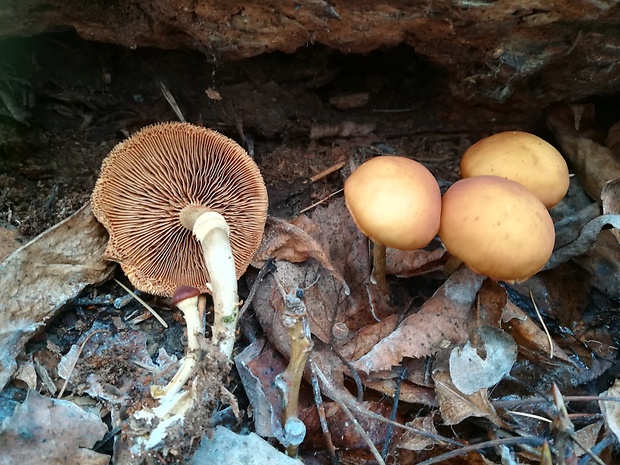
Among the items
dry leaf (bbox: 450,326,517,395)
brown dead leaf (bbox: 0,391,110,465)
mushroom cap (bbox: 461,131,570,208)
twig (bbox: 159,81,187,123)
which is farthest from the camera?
twig (bbox: 159,81,187,123)

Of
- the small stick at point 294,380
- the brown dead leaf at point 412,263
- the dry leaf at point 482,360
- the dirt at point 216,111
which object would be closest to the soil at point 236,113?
the dirt at point 216,111

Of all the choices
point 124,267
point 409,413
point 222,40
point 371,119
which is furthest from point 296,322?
point 371,119

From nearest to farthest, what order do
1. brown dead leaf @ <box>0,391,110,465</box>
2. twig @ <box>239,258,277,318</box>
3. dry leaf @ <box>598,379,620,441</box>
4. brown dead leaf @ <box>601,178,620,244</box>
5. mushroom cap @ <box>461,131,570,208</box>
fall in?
brown dead leaf @ <box>0,391,110,465</box> → dry leaf @ <box>598,379,620,441</box> → mushroom cap @ <box>461,131,570,208</box> → twig @ <box>239,258,277,318</box> → brown dead leaf @ <box>601,178,620,244</box>

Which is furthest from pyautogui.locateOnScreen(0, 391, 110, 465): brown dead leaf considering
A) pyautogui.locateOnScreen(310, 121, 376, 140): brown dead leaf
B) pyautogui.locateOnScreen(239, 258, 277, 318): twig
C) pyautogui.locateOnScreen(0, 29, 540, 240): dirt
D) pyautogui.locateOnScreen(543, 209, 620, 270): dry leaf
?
pyautogui.locateOnScreen(543, 209, 620, 270): dry leaf

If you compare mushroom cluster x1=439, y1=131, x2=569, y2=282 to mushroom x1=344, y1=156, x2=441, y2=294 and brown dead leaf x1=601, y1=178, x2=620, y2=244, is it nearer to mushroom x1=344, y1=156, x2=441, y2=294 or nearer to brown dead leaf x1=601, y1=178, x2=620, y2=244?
mushroom x1=344, y1=156, x2=441, y2=294

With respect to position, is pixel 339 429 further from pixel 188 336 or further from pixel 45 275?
pixel 45 275

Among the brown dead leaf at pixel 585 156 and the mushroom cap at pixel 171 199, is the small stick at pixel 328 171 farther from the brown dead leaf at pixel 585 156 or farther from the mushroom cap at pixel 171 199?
the brown dead leaf at pixel 585 156

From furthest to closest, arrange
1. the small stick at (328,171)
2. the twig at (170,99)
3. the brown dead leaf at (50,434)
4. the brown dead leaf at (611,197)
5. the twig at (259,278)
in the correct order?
the small stick at (328,171), the twig at (170,99), the brown dead leaf at (611,197), the twig at (259,278), the brown dead leaf at (50,434)
